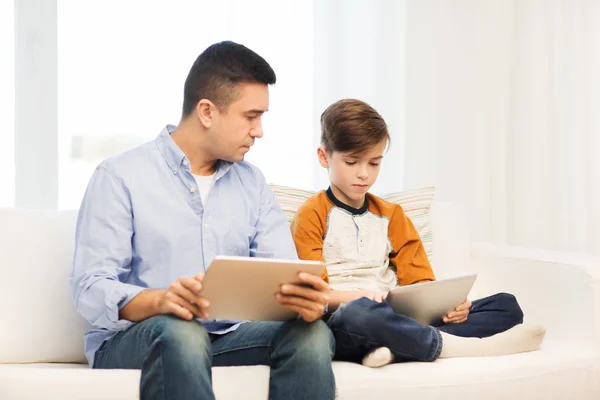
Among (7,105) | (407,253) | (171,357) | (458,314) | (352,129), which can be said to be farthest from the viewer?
(7,105)

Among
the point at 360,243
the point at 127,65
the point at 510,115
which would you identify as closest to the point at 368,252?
the point at 360,243

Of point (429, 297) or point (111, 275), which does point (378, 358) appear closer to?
point (429, 297)

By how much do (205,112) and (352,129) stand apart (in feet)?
1.41

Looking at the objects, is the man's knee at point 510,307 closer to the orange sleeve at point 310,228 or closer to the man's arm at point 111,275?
the orange sleeve at point 310,228

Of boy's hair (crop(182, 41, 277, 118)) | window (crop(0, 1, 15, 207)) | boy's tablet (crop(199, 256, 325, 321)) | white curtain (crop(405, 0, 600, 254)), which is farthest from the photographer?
white curtain (crop(405, 0, 600, 254))

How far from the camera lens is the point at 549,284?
7.14ft

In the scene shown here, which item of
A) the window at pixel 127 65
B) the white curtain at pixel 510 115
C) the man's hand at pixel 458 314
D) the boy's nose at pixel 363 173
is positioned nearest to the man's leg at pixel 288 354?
the man's hand at pixel 458 314

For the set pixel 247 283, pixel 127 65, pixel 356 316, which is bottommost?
pixel 356 316

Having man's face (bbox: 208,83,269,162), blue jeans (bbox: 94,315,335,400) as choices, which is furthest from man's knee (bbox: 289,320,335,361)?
man's face (bbox: 208,83,269,162)

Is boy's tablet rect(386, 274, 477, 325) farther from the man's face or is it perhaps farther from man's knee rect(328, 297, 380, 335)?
the man's face

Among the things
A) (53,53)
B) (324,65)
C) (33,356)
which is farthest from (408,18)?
(33,356)

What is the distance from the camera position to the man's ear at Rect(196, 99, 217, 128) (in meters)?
1.80

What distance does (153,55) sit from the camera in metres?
3.06

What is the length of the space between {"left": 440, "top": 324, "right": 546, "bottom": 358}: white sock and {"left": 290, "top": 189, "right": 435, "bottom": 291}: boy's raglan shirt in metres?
0.32
